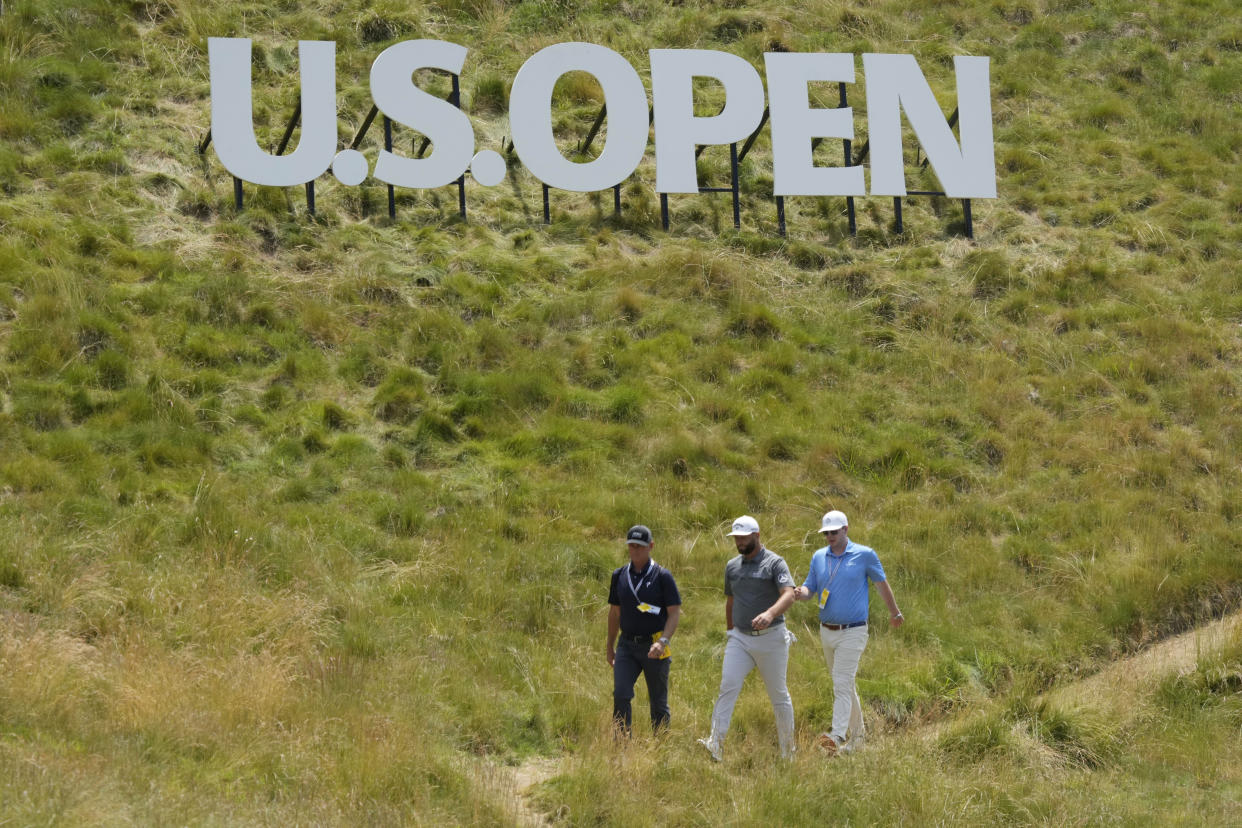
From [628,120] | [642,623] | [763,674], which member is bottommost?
[763,674]

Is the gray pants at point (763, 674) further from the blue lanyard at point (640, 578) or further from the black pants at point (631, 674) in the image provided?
the blue lanyard at point (640, 578)

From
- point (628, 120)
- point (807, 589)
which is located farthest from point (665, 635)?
point (628, 120)

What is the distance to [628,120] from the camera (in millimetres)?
18531

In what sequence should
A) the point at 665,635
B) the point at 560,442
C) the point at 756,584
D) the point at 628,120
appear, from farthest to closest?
the point at 628,120
the point at 560,442
the point at 756,584
the point at 665,635

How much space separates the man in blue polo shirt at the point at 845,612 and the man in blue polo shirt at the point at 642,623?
39.1 inches

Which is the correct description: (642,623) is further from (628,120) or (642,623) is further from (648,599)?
(628,120)

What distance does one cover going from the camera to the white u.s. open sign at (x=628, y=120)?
17234 mm

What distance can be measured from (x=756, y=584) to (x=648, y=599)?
721mm

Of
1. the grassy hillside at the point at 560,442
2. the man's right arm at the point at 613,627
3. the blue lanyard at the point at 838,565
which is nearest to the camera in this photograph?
the grassy hillside at the point at 560,442

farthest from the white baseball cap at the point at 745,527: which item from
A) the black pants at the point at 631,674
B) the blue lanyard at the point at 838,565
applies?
the black pants at the point at 631,674

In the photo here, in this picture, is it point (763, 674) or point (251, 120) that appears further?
point (251, 120)

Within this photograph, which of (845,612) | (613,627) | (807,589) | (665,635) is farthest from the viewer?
(845,612)

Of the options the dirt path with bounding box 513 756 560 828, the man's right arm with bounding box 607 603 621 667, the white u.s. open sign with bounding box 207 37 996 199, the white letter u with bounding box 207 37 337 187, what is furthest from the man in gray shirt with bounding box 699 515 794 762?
the white letter u with bounding box 207 37 337 187

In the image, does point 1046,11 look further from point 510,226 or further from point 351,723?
point 351,723
